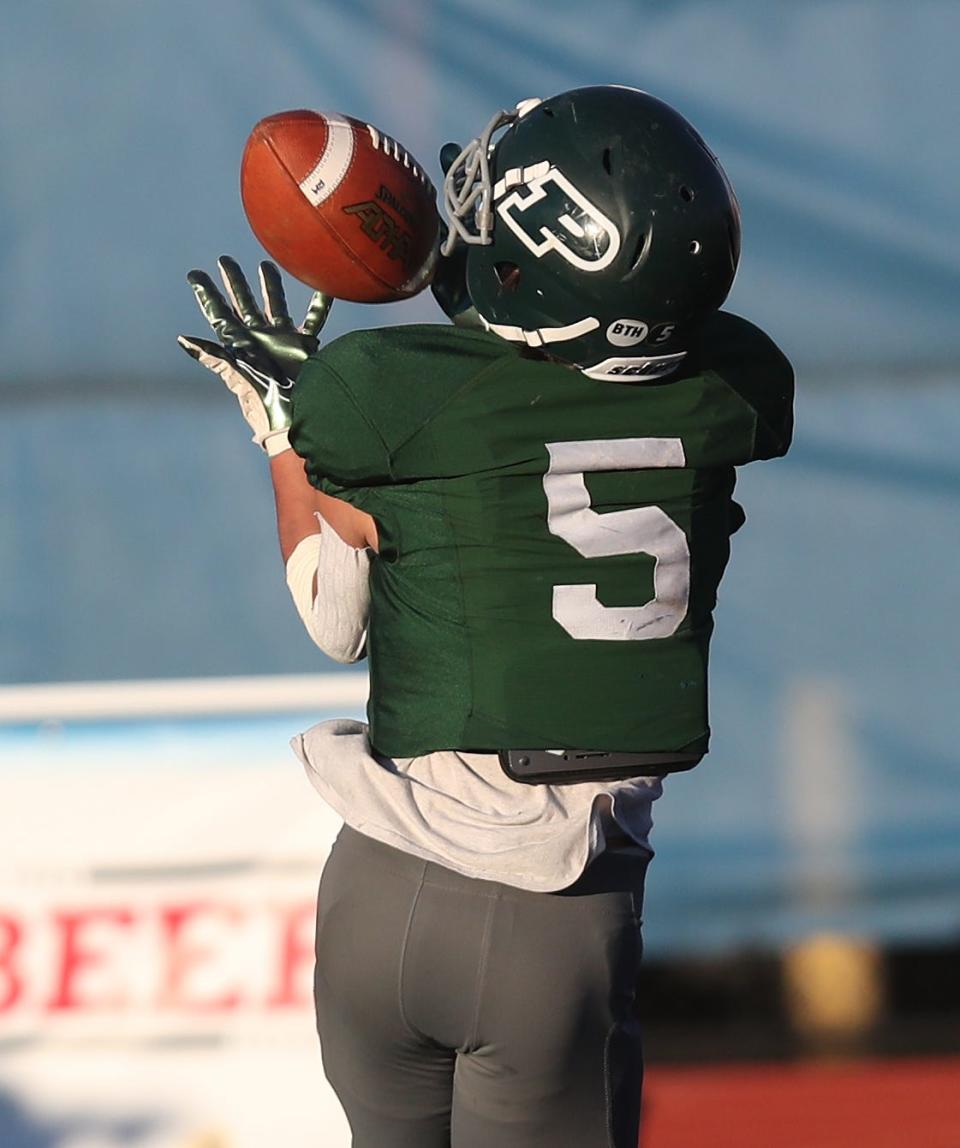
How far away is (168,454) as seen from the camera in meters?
2.56

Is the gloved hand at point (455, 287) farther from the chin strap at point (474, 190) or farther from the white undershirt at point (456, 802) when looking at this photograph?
the white undershirt at point (456, 802)

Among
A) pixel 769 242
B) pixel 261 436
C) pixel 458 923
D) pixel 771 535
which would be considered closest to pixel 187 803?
pixel 261 436

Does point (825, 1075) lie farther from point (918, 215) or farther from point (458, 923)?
point (458, 923)

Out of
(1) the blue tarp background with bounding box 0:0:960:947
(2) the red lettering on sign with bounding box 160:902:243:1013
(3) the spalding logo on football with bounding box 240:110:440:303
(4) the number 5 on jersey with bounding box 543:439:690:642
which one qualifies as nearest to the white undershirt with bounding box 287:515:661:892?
(4) the number 5 on jersey with bounding box 543:439:690:642

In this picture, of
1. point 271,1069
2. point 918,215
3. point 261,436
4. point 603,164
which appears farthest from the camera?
point 918,215

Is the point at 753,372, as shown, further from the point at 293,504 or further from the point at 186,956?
the point at 186,956

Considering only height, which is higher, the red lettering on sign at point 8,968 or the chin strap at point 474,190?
the chin strap at point 474,190

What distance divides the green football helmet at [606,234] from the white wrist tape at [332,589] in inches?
8.6

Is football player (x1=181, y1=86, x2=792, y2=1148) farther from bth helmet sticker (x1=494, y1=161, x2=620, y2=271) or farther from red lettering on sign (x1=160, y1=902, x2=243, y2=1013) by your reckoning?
red lettering on sign (x1=160, y1=902, x2=243, y2=1013)

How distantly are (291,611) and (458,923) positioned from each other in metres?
1.46

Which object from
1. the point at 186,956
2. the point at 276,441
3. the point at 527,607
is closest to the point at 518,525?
the point at 527,607

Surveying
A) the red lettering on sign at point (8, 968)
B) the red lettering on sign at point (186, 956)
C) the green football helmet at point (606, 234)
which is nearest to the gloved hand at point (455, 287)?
the green football helmet at point (606, 234)

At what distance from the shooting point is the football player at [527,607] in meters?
1.15

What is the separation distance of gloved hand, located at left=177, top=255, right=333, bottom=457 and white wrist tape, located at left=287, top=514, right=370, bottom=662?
143 mm
